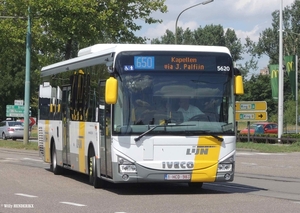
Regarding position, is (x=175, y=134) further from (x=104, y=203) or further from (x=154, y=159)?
(x=104, y=203)

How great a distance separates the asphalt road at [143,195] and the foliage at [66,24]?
14.9 meters

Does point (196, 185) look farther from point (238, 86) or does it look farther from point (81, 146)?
point (81, 146)

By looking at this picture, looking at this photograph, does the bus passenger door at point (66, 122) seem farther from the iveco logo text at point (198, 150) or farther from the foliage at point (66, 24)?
the foliage at point (66, 24)

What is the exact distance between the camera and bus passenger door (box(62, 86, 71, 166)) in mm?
18812

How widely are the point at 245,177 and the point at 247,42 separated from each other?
81.5 m

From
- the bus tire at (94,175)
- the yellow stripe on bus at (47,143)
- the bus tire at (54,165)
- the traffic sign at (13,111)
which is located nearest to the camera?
the bus tire at (94,175)

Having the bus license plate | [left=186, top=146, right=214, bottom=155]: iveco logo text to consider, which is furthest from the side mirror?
the bus license plate

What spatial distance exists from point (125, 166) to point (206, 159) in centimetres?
159

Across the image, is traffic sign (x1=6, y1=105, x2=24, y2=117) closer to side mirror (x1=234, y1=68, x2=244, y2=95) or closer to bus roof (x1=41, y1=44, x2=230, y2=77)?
bus roof (x1=41, y1=44, x2=230, y2=77)

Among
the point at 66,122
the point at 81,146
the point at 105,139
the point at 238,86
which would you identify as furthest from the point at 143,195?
the point at 66,122

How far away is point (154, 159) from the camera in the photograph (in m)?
14.4

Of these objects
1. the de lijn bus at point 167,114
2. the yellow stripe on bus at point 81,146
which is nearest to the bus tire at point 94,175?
the de lijn bus at point 167,114

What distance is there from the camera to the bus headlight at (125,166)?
47.0 feet

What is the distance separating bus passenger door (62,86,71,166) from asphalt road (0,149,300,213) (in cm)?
62
